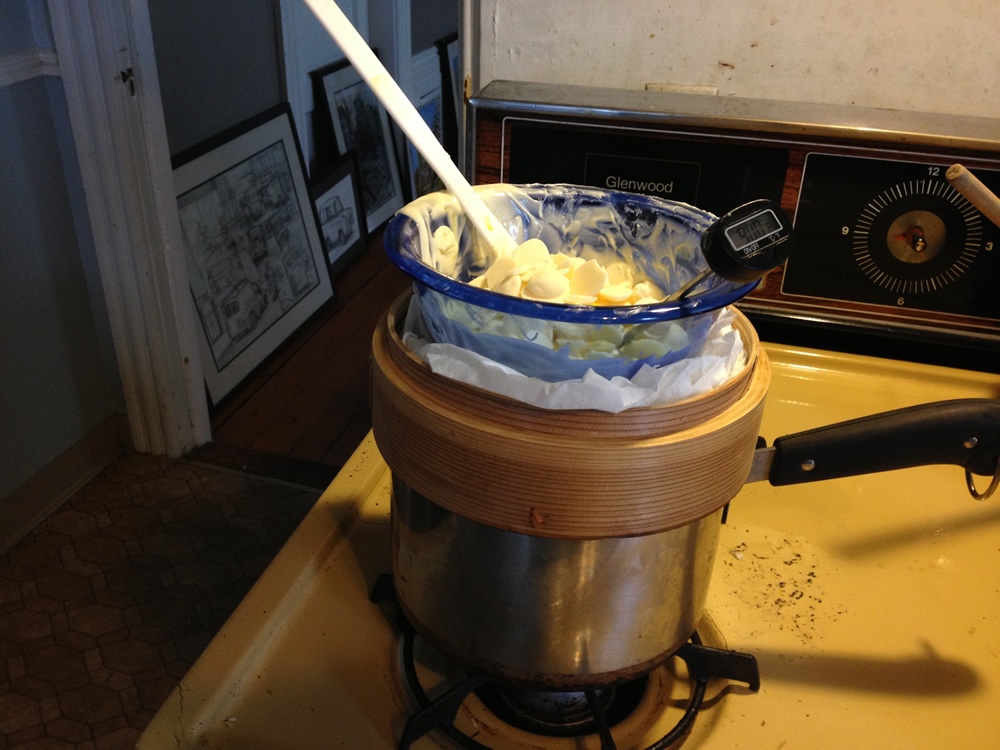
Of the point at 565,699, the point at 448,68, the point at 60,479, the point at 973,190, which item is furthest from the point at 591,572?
the point at 448,68

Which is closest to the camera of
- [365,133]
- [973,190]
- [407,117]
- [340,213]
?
[407,117]

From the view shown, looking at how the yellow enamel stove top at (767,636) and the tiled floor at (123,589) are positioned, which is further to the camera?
the tiled floor at (123,589)

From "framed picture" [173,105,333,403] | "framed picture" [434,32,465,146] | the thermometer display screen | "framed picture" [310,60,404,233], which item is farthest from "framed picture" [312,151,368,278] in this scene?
the thermometer display screen

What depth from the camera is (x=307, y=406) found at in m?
2.12

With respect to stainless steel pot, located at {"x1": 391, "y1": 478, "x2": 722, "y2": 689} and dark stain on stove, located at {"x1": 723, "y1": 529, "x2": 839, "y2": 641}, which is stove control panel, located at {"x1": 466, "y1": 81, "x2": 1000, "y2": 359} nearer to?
dark stain on stove, located at {"x1": 723, "y1": 529, "x2": 839, "y2": 641}

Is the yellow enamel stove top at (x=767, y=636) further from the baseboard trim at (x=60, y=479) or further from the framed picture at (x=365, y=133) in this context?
the framed picture at (x=365, y=133)

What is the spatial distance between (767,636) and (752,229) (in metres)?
0.38

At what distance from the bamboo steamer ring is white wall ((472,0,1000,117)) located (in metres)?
0.51

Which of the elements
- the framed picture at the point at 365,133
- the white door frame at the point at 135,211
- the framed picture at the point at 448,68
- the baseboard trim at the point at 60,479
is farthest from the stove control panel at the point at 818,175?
the framed picture at the point at 448,68

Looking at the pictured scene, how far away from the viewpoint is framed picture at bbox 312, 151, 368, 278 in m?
2.70

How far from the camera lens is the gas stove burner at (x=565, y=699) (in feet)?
1.91

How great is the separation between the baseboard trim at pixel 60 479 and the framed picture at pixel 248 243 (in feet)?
0.86

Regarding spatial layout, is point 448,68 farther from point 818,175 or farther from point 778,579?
point 778,579

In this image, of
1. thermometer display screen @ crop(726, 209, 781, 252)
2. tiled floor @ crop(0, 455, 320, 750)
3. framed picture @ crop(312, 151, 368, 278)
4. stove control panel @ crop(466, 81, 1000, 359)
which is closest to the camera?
thermometer display screen @ crop(726, 209, 781, 252)
